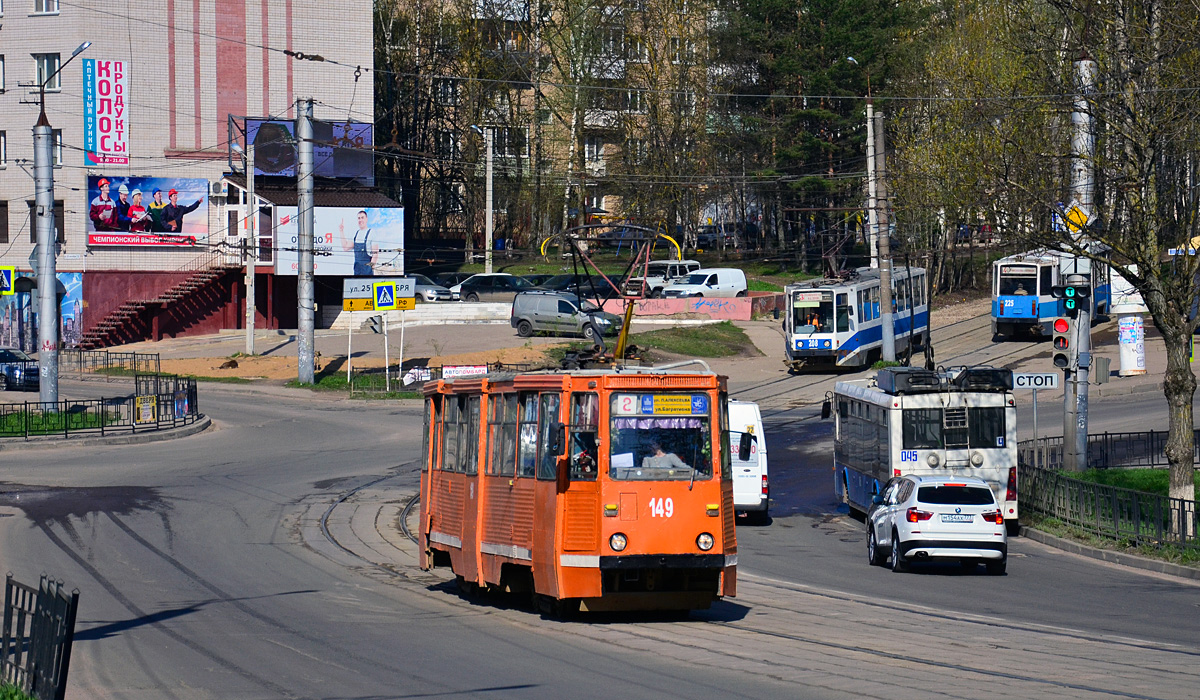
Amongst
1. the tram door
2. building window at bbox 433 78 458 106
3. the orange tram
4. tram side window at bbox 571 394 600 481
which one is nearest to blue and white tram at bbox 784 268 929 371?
the orange tram

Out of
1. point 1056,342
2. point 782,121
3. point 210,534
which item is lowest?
point 210,534

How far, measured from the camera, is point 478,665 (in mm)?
11000

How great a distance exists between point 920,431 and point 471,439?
35.3 feet

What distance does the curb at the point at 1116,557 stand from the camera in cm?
1822

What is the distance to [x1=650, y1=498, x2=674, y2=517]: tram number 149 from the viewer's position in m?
13.1

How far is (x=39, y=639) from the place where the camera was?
348 inches

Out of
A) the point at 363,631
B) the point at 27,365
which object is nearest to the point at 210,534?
the point at 363,631

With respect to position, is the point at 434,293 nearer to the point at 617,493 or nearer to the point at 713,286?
the point at 713,286

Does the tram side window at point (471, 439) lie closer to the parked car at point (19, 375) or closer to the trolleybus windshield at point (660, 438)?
the trolleybus windshield at point (660, 438)

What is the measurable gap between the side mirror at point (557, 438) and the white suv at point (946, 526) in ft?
24.0

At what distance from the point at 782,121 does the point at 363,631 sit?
62.3m

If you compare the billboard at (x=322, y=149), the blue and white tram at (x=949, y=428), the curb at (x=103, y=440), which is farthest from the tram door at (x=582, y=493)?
the billboard at (x=322, y=149)

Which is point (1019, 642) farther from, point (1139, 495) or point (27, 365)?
point (27, 365)

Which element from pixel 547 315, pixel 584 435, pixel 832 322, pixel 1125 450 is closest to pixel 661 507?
pixel 584 435
